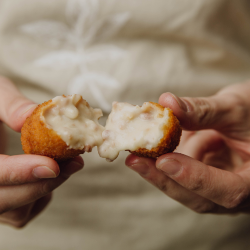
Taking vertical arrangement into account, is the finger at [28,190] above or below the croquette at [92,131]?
below

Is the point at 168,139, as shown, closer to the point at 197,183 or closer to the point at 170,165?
the point at 170,165

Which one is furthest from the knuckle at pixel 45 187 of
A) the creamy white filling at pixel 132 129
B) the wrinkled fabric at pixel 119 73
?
the wrinkled fabric at pixel 119 73

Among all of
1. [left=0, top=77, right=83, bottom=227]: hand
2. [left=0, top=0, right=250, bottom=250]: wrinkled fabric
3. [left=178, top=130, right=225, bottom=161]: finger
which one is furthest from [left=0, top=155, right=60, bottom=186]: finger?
[left=178, top=130, right=225, bottom=161]: finger

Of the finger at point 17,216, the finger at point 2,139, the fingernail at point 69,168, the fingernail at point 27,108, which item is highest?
the fingernail at point 27,108

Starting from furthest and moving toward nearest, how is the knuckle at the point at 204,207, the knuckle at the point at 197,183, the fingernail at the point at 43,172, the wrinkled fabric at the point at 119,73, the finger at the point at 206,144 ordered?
the finger at the point at 206,144
the wrinkled fabric at the point at 119,73
the knuckle at the point at 204,207
the knuckle at the point at 197,183
the fingernail at the point at 43,172

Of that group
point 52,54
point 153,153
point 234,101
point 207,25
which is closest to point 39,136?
point 153,153

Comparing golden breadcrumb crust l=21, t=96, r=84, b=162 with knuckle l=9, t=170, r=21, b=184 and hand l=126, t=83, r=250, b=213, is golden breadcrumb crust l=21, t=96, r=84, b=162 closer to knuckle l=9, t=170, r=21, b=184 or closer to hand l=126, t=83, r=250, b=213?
knuckle l=9, t=170, r=21, b=184

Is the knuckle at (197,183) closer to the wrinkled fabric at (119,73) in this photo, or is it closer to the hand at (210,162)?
the hand at (210,162)
